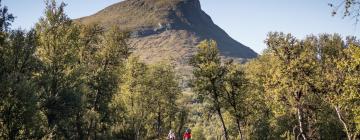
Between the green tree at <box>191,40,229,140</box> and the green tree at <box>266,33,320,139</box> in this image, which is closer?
the green tree at <box>266,33,320,139</box>

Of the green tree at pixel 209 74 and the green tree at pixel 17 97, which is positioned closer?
the green tree at pixel 17 97

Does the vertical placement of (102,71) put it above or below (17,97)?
above

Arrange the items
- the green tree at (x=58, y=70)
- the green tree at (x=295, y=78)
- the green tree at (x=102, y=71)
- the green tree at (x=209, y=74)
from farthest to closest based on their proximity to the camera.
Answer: the green tree at (x=102, y=71) < the green tree at (x=209, y=74) < the green tree at (x=58, y=70) < the green tree at (x=295, y=78)

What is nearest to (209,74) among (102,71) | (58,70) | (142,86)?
(142,86)

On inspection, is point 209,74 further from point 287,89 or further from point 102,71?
point 287,89

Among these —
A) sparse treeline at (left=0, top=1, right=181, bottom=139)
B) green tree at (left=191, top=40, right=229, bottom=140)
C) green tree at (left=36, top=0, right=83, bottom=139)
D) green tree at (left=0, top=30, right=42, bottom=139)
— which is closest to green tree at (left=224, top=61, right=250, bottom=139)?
green tree at (left=191, top=40, right=229, bottom=140)

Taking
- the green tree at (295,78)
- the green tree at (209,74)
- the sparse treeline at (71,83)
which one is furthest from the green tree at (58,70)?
the green tree at (295,78)

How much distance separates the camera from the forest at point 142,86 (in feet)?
132

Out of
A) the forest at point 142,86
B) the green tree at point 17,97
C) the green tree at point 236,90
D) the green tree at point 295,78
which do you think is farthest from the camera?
the green tree at point 236,90

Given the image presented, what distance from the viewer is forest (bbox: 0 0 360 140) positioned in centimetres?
4019

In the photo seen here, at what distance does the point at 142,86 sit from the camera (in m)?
65.8

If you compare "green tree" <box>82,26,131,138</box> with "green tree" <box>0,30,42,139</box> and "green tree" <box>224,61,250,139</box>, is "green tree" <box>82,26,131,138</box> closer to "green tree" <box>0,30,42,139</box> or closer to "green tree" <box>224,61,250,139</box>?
"green tree" <box>0,30,42,139</box>

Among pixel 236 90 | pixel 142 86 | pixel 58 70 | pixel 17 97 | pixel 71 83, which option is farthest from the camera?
pixel 142 86

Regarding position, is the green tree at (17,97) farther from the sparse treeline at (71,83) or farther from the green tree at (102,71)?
the green tree at (102,71)
